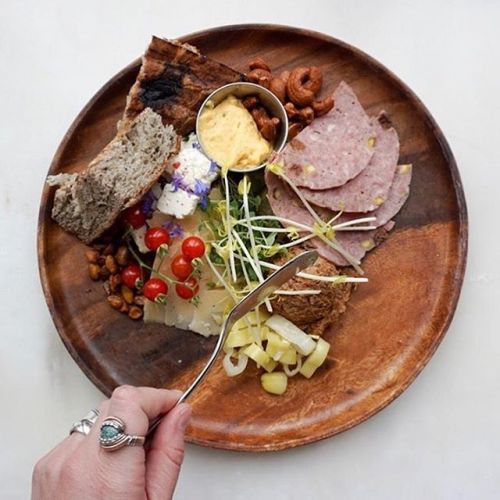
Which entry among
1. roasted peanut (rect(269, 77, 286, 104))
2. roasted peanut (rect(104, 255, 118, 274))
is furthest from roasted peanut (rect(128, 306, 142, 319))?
roasted peanut (rect(269, 77, 286, 104))

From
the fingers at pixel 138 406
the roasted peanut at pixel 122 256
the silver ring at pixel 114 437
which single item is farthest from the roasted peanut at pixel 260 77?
the silver ring at pixel 114 437

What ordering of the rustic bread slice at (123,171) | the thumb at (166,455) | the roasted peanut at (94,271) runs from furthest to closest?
the roasted peanut at (94,271) → the rustic bread slice at (123,171) → the thumb at (166,455)

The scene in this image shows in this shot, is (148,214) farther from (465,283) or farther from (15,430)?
(465,283)

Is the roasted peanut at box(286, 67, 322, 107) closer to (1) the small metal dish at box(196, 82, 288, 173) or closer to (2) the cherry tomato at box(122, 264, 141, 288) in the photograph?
(1) the small metal dish at box(196, 82, 288, 173)

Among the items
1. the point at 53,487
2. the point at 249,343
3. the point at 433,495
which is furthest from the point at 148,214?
the point at 433,495

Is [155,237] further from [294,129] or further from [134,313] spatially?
[294,129]

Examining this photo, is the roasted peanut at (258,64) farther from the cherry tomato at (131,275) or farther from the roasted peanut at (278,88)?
the cherry tomato at (131,275)

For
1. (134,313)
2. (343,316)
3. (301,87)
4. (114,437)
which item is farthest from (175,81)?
(114,437)
